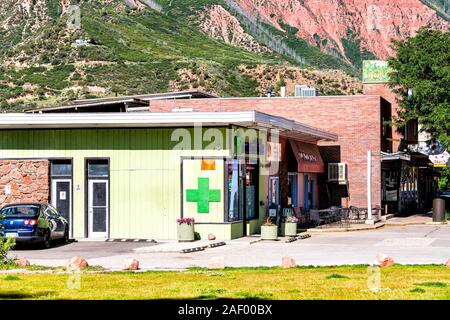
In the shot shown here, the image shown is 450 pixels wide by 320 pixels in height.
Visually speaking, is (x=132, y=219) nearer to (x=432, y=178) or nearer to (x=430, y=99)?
(x=430, y=99)

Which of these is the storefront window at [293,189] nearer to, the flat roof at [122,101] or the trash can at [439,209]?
the trash can at [439,209]

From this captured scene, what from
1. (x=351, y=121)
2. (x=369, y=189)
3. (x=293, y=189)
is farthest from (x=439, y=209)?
Answer: (x=293, y=189)

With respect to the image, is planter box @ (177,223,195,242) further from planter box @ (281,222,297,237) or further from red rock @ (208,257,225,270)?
red rock @ (208,257,225,270)

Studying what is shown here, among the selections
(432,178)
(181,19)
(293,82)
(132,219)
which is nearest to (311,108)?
(132,219)

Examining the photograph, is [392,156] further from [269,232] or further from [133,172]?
[133,172]

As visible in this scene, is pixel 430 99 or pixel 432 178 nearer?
pixel 430 99

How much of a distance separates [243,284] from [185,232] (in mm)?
15070

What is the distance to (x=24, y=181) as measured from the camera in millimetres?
35531

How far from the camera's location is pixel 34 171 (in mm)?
35500

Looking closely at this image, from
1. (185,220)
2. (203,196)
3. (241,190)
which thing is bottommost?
(185,220)

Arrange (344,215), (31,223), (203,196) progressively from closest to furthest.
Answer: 1. (31,223)
2. (203,196)
3. (344,215)

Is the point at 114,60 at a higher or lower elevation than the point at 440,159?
higher

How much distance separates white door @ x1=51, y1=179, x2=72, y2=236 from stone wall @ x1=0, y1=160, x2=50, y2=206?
296 millimetres
